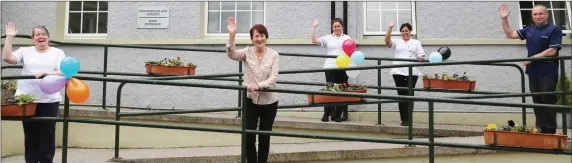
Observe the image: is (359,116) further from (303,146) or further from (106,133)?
(106,133)

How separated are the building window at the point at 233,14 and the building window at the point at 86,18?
5.25ft

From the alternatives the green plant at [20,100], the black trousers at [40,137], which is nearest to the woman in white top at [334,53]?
the black trousers at [40,137]

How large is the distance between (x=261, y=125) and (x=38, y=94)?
1800mm

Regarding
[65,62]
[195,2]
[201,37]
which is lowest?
[65,62]

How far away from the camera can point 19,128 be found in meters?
6.18

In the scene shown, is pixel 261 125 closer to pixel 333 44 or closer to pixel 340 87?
pixel 340 87

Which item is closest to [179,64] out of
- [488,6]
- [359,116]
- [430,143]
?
[359,116]

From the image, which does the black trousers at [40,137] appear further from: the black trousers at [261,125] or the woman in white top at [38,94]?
the black trousers at [261,125]

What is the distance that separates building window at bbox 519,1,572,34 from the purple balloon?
6.32m

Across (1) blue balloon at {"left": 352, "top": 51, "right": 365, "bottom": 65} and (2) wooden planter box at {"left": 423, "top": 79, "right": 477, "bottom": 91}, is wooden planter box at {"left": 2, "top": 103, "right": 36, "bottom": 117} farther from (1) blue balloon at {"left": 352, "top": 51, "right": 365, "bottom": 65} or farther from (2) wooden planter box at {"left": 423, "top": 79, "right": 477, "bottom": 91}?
(2) wooden planter box at {"left": 423, "top": 79, "right": 477, "bottom": 91}

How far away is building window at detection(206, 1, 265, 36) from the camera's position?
807cm

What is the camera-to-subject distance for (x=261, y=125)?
4.26 m

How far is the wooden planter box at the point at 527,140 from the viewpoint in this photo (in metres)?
3.93

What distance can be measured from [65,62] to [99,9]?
14.8 ft
